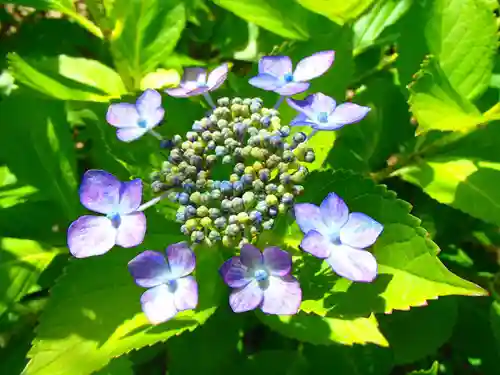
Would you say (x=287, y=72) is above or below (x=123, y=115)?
above

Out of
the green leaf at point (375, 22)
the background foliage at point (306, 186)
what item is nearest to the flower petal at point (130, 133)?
the background foliage at point (306, 186)

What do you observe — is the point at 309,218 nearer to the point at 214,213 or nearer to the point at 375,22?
Result: the point at 214,213

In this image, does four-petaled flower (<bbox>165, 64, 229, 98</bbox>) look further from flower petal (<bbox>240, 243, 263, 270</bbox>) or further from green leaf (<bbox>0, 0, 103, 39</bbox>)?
flower petal (<bbox>240, 243, 263, 270</bbox>)

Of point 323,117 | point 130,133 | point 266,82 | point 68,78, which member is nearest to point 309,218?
point 323,117

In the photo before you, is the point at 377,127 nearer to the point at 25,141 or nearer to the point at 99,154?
the point at 99,154

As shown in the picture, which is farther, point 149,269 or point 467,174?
point 467,174

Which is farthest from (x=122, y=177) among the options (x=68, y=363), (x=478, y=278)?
(x=478, y=278)
